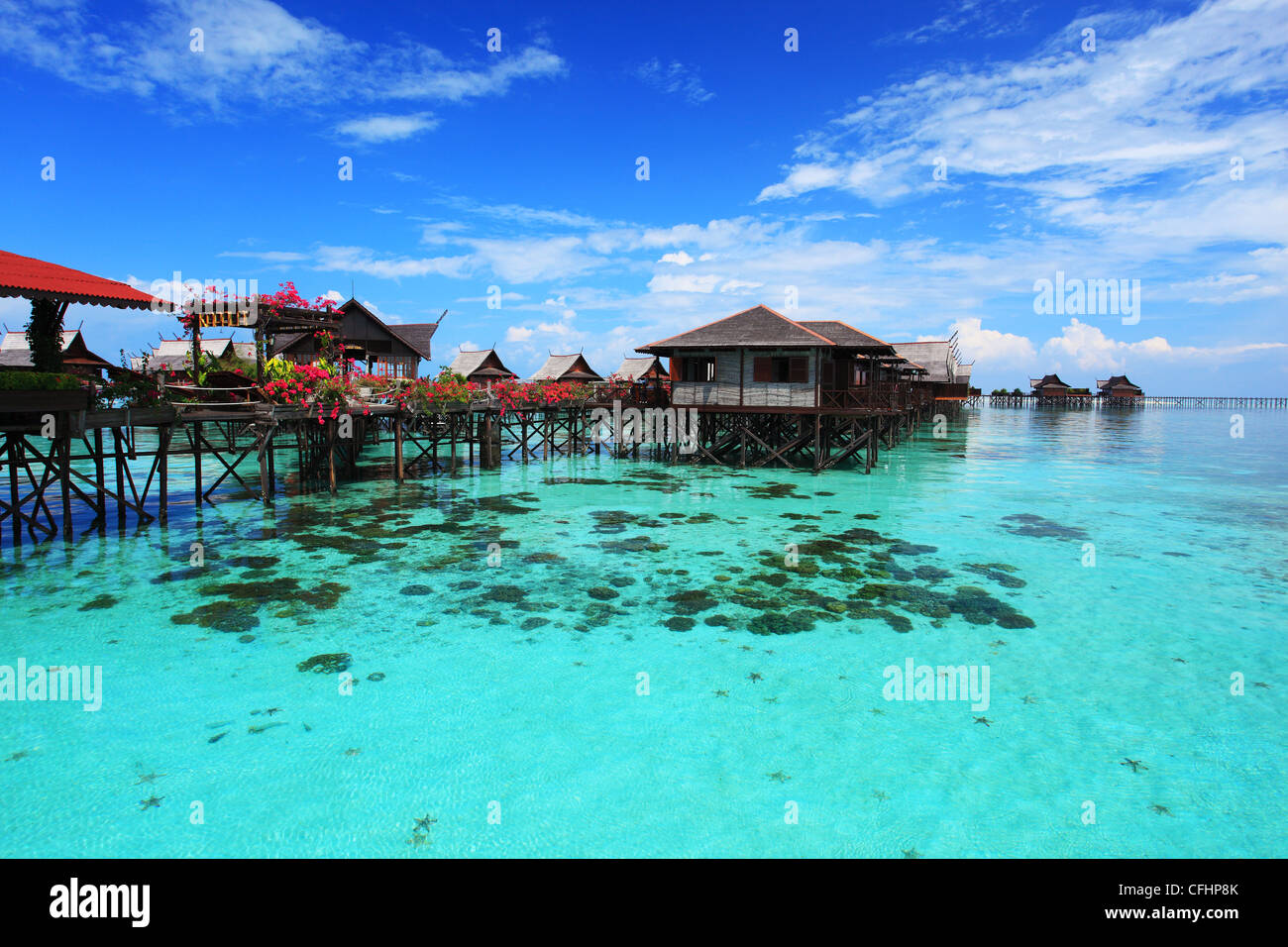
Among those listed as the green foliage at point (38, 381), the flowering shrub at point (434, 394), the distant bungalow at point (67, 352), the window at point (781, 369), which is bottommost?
the green foliage at point (38, 381)

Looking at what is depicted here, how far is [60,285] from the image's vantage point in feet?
37.3

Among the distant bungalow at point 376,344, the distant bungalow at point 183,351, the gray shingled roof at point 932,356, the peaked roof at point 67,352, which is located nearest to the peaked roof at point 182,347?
the distant bungalow at point 183,351

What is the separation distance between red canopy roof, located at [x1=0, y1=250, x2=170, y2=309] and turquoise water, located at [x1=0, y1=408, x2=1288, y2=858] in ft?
15.4

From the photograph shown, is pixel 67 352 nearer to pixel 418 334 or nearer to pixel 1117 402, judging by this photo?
pixel 418 334

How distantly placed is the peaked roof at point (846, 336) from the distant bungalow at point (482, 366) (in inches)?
1146

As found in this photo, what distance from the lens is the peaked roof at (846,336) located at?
25.3m

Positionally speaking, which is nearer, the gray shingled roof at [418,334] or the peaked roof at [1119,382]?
the gray shingled roof at [418,334]

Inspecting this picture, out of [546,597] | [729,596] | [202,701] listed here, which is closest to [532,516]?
[546,597]

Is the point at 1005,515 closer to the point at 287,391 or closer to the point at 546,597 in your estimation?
A: the point at 546,597

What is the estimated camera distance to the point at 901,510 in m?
18.5

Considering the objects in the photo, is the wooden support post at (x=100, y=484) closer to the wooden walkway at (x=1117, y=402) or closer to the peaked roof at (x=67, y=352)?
the peaked roof at (x=67, y=352)

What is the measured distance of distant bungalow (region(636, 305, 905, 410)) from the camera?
2405 centimetres

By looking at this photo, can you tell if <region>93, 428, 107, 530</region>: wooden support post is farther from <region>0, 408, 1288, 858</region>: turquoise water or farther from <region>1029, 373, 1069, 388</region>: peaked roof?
<region>1029, 373, 1069, 388</region>: peaked roof
